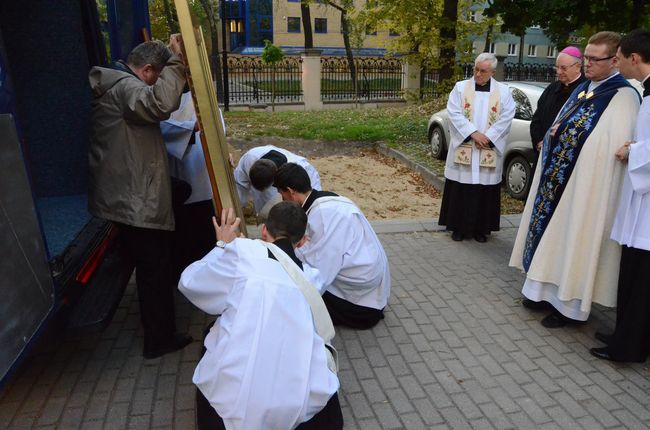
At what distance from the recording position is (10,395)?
328 cm

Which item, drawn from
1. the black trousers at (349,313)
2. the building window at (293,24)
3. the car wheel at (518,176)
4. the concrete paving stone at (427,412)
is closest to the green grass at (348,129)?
the car wheel at (518,176)

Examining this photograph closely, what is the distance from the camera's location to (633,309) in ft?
11.9

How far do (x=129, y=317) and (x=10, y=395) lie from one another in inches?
42.3

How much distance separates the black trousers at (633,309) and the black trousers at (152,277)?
2.96 metres

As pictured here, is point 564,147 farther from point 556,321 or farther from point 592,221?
point 556,321

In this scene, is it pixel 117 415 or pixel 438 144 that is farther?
pixel 438 144

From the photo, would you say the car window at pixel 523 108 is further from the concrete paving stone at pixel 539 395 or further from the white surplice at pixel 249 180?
the concrete paving stone at pixel 539 395

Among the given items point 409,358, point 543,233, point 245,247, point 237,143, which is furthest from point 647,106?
point 237,143

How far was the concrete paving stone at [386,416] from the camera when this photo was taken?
10.1ft

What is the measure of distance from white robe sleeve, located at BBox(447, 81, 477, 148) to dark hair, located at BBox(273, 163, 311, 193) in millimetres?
2905

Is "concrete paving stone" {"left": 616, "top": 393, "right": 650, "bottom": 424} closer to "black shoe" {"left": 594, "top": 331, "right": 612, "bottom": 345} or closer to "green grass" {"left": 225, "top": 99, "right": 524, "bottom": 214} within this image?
"black shoe" {"left": 594, "top": 331, "right": 612, "bottom": 345}

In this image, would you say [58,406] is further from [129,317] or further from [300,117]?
[300,117]

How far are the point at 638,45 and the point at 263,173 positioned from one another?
2626 millimetres

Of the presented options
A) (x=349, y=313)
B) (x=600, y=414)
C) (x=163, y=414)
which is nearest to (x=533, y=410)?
(x=600, y=414)
